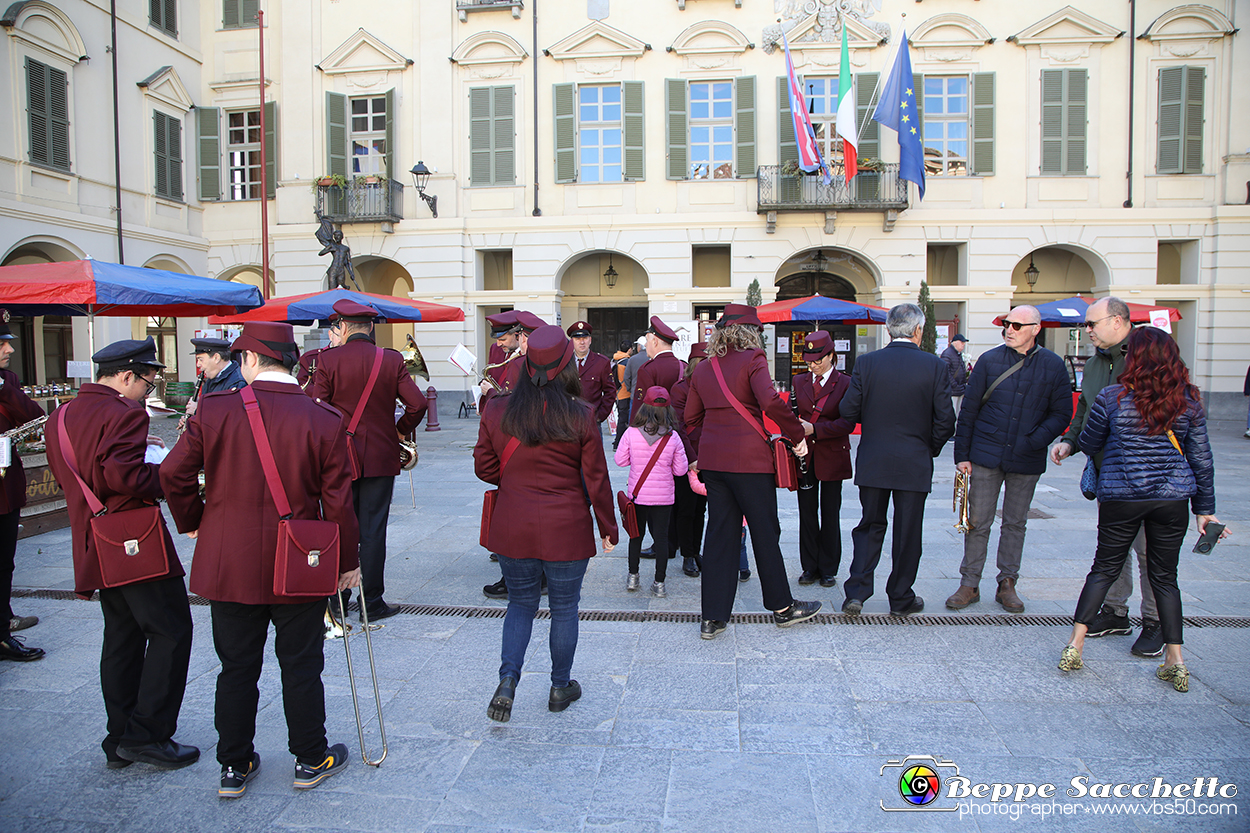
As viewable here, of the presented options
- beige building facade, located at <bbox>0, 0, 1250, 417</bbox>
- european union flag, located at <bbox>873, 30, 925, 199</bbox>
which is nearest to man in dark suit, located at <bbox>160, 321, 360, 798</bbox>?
european union flag, located at <bbox>873, 30, 925, 199</bbox>

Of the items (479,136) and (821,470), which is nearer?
(821,470)

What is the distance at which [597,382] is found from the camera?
6352 millimetres

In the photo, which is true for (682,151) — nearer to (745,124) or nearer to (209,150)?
(745,124)

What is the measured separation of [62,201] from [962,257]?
771 inches

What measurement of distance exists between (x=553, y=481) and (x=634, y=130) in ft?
55.5

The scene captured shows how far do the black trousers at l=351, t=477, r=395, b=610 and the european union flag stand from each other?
14795 mm

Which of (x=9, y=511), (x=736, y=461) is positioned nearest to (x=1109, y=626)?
(x=736, y=461)

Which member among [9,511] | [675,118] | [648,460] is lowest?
[9,511]

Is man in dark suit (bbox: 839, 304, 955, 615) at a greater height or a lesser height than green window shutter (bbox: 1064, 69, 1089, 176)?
lesser

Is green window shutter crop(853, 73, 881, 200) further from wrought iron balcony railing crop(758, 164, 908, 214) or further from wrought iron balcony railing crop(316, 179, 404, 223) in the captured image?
wrought iron balcony railing crop(316, 179, 404, 223)

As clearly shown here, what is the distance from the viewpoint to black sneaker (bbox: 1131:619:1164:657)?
4.32 meters

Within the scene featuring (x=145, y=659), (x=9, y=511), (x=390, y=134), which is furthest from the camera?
(x=390, y=134)

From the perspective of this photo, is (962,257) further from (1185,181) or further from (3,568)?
(3,568)

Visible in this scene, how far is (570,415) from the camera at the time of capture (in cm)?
346
